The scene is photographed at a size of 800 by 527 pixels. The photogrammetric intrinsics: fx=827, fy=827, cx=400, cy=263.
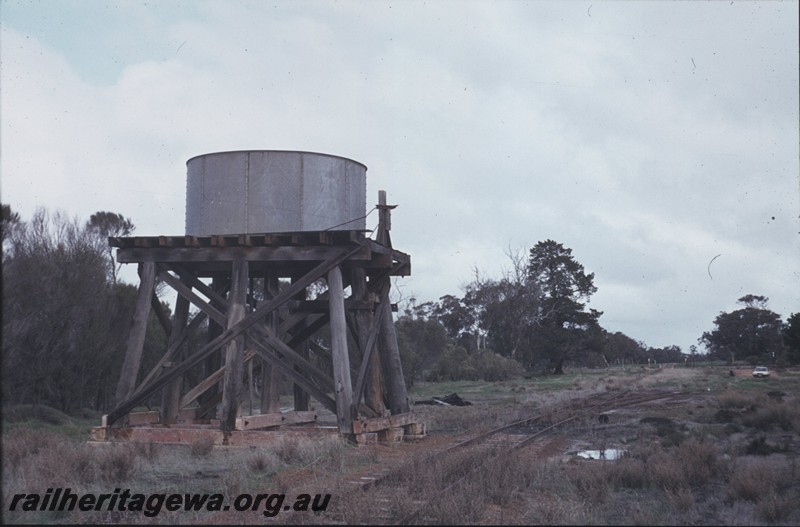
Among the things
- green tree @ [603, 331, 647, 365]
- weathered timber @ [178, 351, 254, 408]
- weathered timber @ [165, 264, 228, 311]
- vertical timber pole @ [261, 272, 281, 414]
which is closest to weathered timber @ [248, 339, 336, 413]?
weathered timber @ [178, 351, 254, 408]

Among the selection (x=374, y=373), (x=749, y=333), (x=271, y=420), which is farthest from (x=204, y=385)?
(x=749, y=333)

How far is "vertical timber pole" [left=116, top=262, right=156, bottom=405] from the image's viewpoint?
15617mm

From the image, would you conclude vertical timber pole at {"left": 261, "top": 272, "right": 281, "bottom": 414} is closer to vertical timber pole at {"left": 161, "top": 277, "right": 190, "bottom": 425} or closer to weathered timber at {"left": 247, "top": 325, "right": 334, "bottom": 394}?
weathered timber at {"left": 247, "top": 325, "right": 334, "bottom": 394}

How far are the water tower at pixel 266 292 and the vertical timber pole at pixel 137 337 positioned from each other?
0.07 ft

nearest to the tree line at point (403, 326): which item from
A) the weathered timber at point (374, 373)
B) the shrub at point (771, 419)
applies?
the weathered timber at point (374, 373)

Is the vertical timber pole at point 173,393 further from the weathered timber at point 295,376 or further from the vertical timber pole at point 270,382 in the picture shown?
the weathered timber at point 295,376

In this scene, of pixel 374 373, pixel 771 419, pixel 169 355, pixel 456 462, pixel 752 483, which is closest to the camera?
pixel 752 483

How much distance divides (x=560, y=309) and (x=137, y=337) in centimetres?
5488

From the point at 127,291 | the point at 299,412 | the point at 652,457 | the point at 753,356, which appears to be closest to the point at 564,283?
the point at 753,356

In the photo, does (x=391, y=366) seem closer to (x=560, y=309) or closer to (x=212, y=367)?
(x=212, y=367)

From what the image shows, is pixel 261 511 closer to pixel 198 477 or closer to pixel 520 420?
pixel 198 477

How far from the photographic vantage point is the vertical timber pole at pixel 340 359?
14.3 m

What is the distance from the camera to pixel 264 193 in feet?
50.9

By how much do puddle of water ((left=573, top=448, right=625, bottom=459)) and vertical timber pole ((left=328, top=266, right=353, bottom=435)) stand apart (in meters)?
3.96
